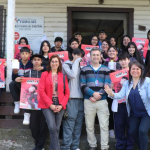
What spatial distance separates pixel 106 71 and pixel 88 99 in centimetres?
67

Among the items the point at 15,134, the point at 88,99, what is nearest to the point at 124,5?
the point at 88,99

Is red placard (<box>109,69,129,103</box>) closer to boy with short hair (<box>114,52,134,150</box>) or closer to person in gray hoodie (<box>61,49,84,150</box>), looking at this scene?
boy with short hair (<box>114,52,134,150</box>)

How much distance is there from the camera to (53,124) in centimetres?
421

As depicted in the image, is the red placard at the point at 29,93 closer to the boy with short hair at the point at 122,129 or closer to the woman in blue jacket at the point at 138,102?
the woman in blue jacket at the point at 138,102

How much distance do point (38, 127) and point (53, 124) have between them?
59cm

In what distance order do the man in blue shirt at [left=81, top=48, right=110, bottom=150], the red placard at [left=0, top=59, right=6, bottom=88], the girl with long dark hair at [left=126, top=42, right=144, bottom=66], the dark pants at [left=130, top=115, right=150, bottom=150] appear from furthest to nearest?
the girl with long dark hair at [left=126, top=42, right=144, bottom=66], the red placard at [left=0, top=59, right=6, bottom=88], the man in blue shirt at [left=81, top=48, right=110, bottom=150], the dark pants at [left=130, top=115, right=150, bottom=150]

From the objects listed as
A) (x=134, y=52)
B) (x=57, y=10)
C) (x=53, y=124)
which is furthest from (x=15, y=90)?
(x=57, y=10)

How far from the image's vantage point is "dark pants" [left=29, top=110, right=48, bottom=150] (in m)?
4.62

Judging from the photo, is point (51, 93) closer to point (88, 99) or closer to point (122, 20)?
point (88, 99)

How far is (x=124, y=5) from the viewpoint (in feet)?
26.6

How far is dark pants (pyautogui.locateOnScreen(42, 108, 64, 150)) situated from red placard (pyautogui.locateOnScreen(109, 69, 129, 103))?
45.8 inches

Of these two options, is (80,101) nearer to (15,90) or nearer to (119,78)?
(119,78)

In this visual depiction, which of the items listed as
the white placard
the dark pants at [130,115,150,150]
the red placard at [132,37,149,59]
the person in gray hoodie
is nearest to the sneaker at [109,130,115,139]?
the person in gray hoodie

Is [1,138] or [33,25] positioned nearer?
[1,138]
